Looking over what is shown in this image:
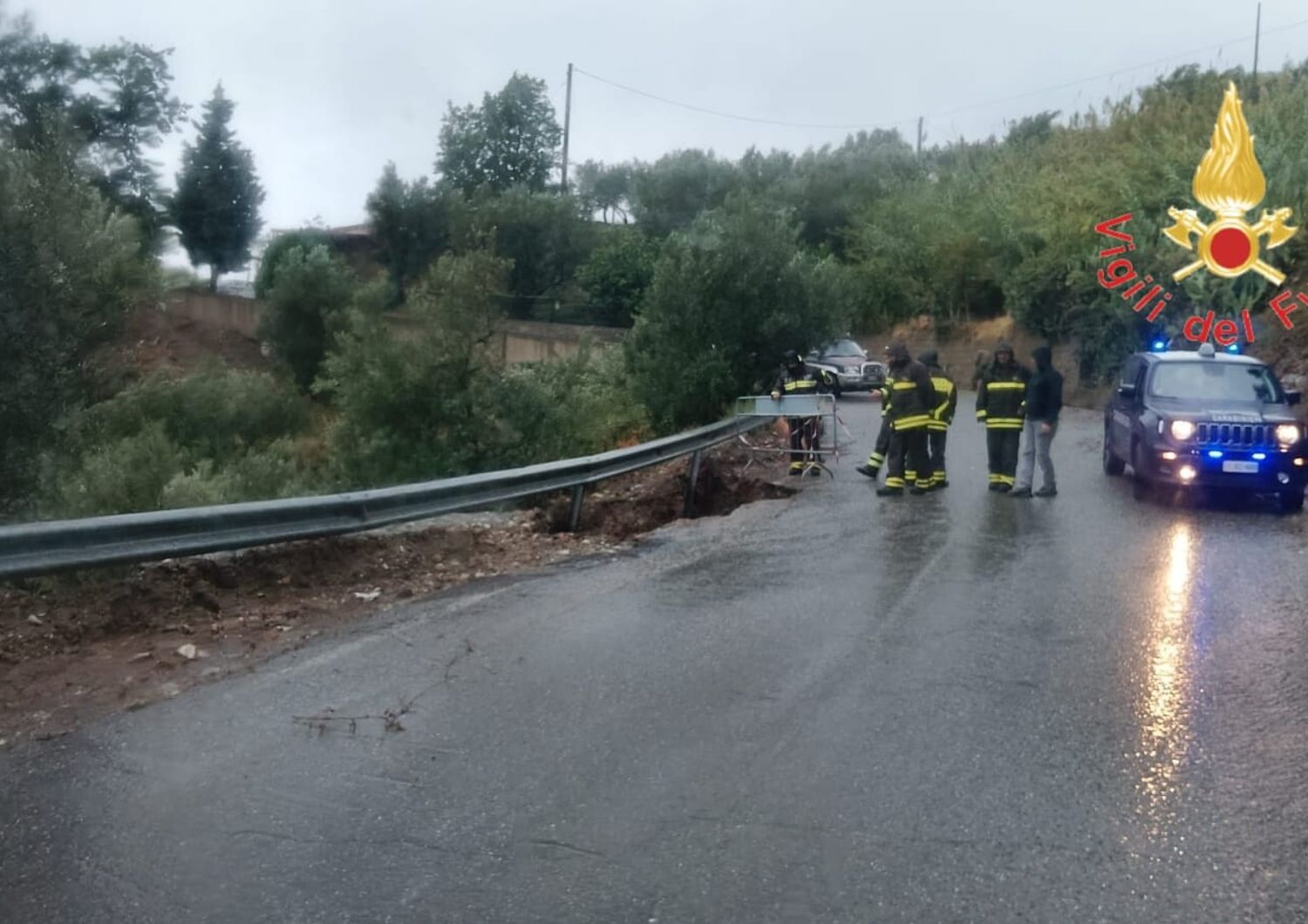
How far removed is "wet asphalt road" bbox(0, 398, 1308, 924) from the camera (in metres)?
4.71

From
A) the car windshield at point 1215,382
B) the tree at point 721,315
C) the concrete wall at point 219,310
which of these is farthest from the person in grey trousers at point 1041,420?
the concrete wall at point 219,310

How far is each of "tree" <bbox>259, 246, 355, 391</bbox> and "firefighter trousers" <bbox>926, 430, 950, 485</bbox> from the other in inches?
1075

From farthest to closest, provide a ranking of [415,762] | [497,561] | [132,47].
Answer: [132,47] < [497,561] < [415,762]

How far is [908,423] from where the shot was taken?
15.8 metres

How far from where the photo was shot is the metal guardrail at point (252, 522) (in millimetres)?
7594

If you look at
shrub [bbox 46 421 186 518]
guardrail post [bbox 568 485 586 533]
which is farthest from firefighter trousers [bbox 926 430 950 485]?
shrub [bbox 46 421 186 518]

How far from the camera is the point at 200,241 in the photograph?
51.4 metres

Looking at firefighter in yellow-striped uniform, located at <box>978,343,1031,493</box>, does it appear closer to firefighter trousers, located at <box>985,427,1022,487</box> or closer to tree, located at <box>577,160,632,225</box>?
firefighter trousers, located at <box>985,427,1022,487</box>

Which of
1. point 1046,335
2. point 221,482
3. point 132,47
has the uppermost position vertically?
point 132,47

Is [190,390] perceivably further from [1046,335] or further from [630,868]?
[630,868]

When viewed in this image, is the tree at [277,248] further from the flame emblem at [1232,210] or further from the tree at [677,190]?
the flame emblem at [1232,210]

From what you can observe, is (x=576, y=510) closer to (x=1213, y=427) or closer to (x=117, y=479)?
(x=117, y=479)

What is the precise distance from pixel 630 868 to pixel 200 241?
5024 centimetres

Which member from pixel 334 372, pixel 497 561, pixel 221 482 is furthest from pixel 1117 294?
pixel 497 561
